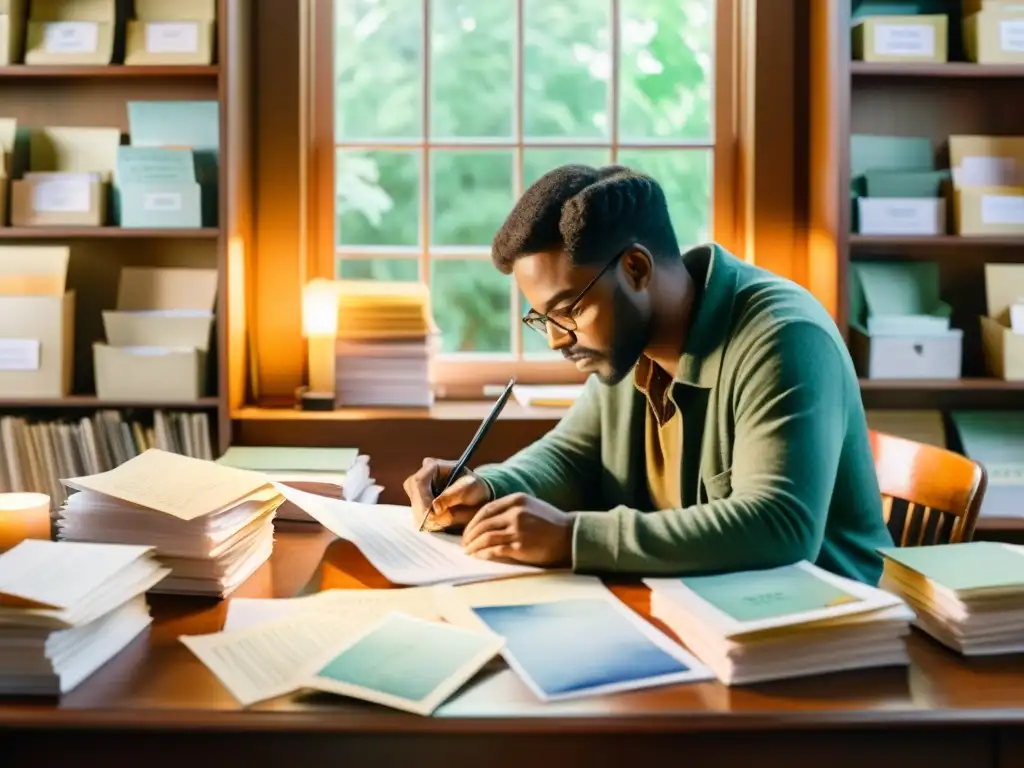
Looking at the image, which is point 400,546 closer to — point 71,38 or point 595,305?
point 595,305

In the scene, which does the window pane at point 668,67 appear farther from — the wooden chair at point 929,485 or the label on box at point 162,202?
the wooden chair at point 929,485

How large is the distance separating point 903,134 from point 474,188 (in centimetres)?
117

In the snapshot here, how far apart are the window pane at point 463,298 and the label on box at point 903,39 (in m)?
1.16

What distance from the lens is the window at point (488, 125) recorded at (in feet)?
10.4

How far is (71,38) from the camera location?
9.33ft

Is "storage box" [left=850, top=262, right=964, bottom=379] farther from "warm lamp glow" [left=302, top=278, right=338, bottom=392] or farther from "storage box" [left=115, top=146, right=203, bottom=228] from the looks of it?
"storage box" [left=115, top=146, right=203, bottom=228]

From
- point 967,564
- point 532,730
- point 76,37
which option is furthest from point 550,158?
point 532,730

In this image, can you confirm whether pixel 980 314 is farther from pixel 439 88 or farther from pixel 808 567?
pixel 808 567

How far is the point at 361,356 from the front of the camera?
9.47ft

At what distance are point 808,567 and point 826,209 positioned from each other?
1.66 m

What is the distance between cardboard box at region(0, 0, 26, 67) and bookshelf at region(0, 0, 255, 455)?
0.14ft

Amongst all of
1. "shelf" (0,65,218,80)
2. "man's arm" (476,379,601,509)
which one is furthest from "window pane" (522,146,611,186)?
"man's arm" (476,379,601,509)

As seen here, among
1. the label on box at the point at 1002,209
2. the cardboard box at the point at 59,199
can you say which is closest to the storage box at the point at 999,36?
the label on box at the point at 1002,209

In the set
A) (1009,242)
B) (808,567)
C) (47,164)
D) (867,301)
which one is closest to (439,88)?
(47,164)
